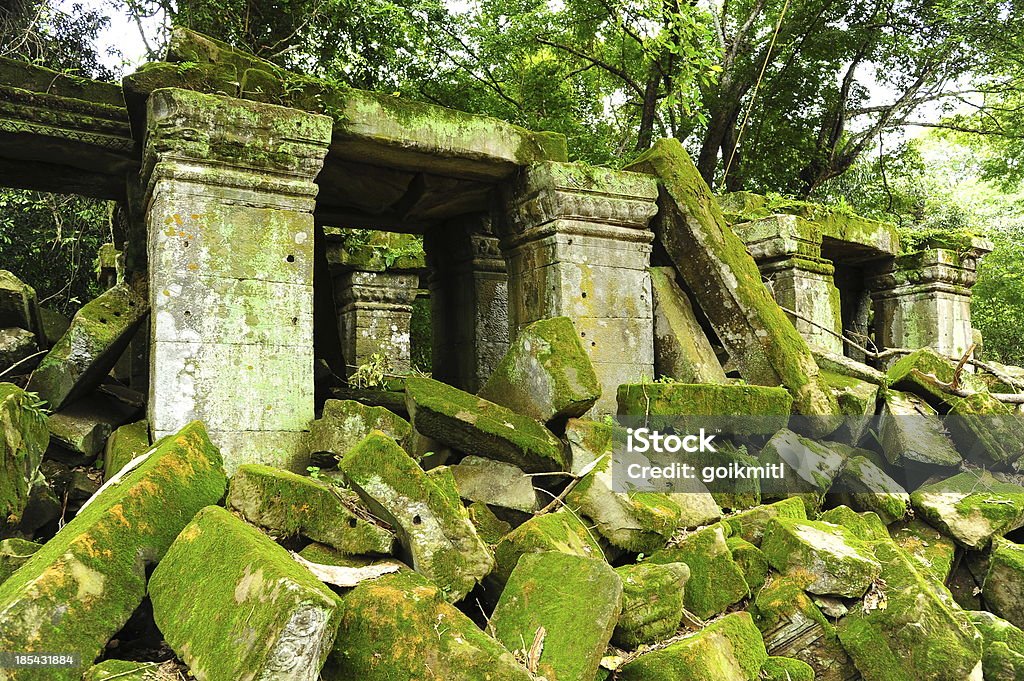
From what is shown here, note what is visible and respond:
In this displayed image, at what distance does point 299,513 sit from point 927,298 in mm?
8234

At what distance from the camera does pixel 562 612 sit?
9.58ft

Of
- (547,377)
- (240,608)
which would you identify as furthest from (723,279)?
(240,608)

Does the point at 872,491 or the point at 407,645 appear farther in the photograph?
the point at 872,491

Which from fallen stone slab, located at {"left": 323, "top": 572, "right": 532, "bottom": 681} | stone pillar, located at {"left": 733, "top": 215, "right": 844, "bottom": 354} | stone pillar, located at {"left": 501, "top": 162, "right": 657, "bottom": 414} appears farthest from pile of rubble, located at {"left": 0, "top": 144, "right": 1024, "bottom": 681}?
stone pillar, located at {"left": 733, "top": 215, "right": 844, "bottom": 354}

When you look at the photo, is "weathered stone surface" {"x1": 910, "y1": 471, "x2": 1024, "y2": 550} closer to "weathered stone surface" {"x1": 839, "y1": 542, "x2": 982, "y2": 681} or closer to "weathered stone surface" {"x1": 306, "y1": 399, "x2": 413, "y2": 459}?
"weathered stone surface" {"x1": 839, "y1": 542, "x2": 982, "y2": 681}

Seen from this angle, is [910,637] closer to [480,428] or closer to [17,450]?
[480,428]

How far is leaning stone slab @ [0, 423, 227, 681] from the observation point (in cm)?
247

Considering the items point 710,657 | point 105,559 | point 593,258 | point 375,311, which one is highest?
point 593,258

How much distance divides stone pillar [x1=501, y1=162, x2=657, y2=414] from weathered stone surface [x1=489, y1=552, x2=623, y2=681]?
8.12ft

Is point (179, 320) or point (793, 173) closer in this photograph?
point (179, 320)

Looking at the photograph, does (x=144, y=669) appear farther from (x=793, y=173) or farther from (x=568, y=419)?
(x=793, y=173)

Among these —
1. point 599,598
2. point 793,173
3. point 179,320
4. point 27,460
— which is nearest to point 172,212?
point 179,320

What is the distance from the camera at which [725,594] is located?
3.69m

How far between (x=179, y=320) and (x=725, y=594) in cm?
311
